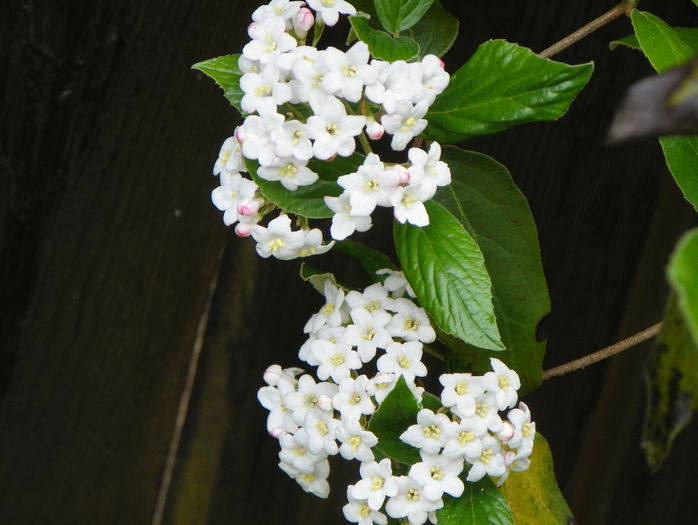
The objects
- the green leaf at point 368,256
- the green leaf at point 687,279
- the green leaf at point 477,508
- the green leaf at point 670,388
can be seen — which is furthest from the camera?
the green leaf at point 368,256

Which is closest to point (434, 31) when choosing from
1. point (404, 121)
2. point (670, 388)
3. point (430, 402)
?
point (404, 121)

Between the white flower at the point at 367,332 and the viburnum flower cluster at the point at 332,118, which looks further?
the white flower at the point at 367,332

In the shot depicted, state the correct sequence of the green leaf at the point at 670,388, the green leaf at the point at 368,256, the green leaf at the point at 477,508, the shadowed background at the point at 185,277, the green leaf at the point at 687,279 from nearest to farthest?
1. the green leaf at the point at 687,279
2. the green leaf at the point at 670,388
3. the green leaf at the point at 477,508
4. the green leaf at the point at 368,256
5. the shadowed background at the point at 185,277

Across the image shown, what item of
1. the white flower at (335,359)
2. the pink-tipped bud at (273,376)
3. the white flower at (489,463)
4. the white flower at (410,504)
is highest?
the white flower at (335,359)

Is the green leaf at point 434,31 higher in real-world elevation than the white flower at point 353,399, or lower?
higher

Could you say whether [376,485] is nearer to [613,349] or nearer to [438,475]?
[438,475]

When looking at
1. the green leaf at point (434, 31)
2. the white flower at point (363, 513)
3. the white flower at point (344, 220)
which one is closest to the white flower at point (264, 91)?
the white flower at point (344, 220)

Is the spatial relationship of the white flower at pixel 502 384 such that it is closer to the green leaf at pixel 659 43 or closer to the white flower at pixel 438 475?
the white flower at pixel 438 475
